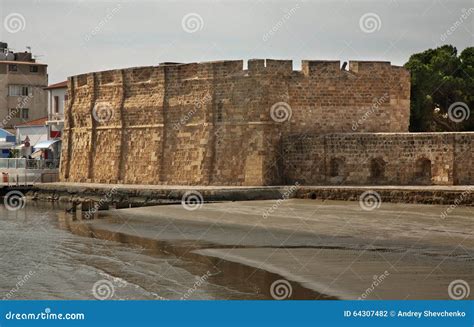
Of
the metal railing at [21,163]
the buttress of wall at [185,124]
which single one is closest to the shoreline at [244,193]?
the buttress of wall at [185,124]

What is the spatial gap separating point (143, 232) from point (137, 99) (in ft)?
40.6

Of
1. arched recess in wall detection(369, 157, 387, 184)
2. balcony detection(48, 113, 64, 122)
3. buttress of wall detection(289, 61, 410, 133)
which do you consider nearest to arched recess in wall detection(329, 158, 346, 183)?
arched recess in wall detection(369, 157, 387, 184)

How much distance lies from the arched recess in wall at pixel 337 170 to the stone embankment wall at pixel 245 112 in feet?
1.46

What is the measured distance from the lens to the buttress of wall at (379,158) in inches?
966

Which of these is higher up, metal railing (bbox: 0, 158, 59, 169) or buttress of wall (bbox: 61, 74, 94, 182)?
buttress of wall (bbox: 61, 74, 94, 182)

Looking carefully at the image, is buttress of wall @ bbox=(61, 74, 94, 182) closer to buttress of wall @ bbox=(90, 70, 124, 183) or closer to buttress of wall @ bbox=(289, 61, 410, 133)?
buttress of wall @ bbox=(90, 70, 124, 183)

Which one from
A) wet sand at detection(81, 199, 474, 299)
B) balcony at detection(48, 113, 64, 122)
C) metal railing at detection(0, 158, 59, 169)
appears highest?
balcony at detection(48, 113, 64, 122)

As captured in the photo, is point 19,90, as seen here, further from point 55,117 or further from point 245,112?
point 245,112

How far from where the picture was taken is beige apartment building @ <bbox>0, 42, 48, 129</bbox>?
55250 mm

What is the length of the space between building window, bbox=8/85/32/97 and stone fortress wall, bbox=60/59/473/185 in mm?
26007

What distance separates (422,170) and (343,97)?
12.9 feet

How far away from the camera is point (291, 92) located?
91.3ft

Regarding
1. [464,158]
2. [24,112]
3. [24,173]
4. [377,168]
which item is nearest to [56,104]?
[24,112]

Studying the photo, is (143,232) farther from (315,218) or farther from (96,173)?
(96,173)
